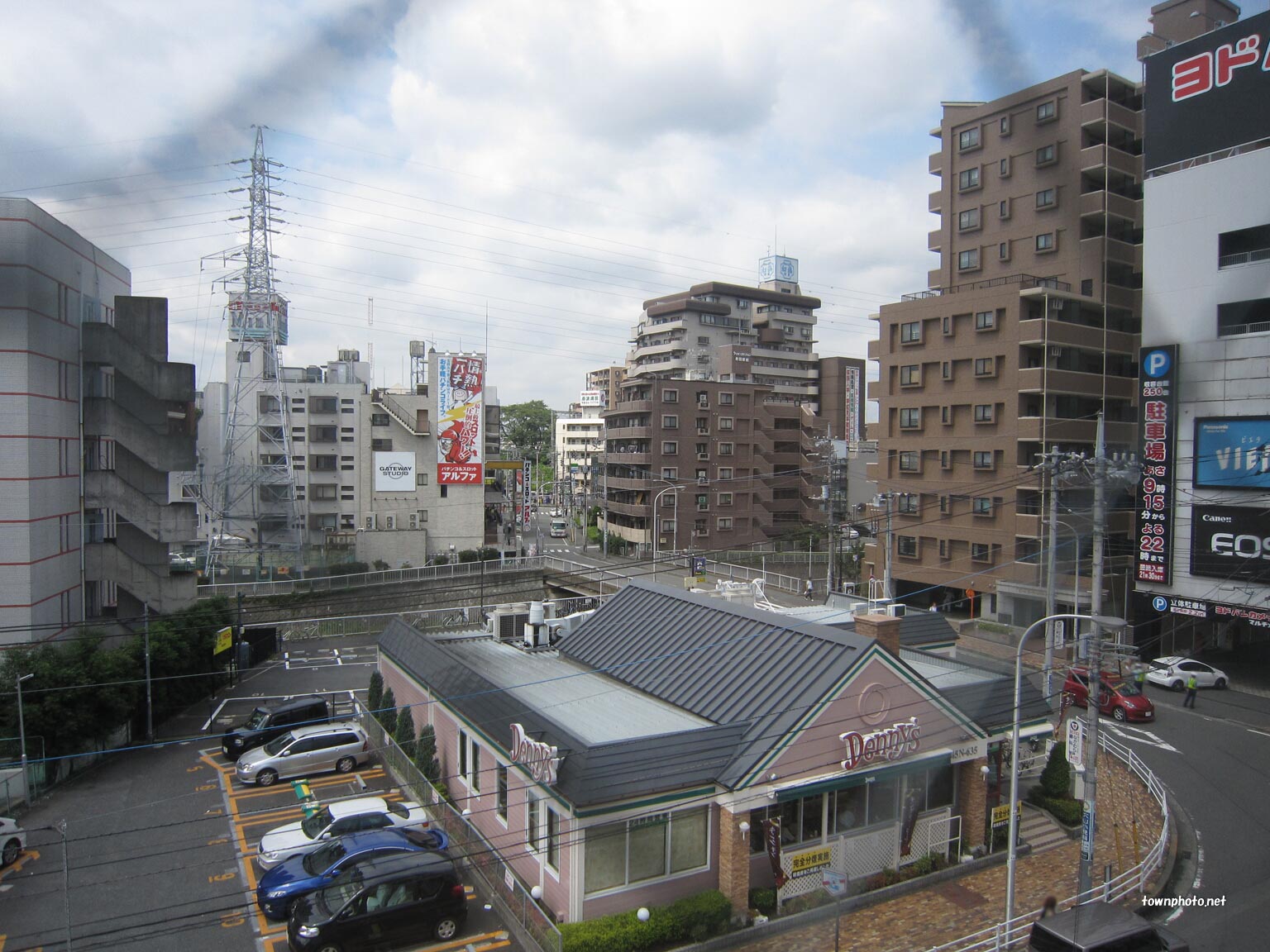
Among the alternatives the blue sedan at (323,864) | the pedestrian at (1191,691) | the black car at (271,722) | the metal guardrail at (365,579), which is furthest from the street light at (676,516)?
the blue sedan at (323,864)

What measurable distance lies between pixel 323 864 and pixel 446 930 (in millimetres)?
2096

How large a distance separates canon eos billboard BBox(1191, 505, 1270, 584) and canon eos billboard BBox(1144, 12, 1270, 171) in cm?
1036

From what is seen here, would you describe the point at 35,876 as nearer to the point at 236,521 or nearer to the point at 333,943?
the point at 333,943

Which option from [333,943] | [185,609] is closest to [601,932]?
[333,943]

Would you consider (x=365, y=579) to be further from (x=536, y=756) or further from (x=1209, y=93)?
(x=1209, y=93)

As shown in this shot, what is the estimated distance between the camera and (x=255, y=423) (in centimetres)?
4175

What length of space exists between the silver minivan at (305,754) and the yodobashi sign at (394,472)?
88.1ft

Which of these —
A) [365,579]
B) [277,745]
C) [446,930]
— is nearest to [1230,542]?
[446,930]

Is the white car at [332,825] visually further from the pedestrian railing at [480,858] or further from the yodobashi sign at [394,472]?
the yodobashi sign at [394,472]

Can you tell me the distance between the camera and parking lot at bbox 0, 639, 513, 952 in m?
10.6

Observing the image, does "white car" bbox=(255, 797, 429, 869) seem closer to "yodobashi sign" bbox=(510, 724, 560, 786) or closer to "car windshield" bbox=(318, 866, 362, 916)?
"car windshield" bbox=(318, 866, 362, 916)

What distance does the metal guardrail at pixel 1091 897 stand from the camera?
10.2m

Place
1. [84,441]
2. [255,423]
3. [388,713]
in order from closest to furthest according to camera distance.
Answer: [388,713] → [84,441] → [255,423]

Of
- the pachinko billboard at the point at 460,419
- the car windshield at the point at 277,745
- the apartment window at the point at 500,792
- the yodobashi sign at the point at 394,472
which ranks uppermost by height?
the pachinko billboard at the point at 460,419
